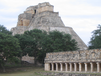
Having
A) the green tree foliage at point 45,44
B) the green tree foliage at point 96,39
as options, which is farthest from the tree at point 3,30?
the green tree foliage at point 96,39

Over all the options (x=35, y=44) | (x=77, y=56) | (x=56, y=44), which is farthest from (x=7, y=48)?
(x=77, y=56)

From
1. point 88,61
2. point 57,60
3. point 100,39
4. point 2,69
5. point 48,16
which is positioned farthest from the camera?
point 48,16

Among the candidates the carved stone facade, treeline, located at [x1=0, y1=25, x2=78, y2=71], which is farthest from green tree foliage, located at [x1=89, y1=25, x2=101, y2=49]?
the carved stone facade

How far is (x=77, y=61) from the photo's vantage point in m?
35.0

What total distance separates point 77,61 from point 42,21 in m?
39.7

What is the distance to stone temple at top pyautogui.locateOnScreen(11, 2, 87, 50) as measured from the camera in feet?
219

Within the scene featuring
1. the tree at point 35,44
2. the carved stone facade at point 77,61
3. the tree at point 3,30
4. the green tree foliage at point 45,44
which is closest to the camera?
the carved stone facade at point 77,61

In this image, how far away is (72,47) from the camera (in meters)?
48.2

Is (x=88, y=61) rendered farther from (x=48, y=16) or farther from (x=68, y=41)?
(x=48, y=16)

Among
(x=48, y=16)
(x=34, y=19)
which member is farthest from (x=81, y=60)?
(x=34, y=19)

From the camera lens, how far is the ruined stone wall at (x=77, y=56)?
32.0 metres

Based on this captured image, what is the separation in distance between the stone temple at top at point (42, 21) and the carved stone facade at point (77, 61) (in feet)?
79.8

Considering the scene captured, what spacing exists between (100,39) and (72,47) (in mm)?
6788

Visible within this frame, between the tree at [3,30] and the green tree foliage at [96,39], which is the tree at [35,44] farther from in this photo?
the green tree foliage at [96,39]
